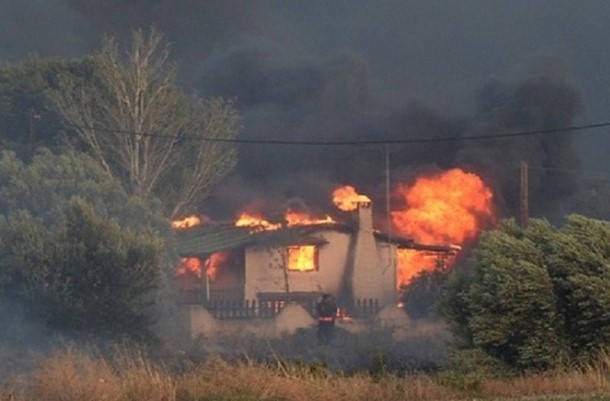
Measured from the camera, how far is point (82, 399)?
1753 centimetres

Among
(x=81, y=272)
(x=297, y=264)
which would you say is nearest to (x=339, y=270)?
(x=297, y=264)

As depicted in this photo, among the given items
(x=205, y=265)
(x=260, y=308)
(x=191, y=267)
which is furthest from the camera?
(x=191, y=267)

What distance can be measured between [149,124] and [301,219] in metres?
7.93

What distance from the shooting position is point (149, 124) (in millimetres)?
43969

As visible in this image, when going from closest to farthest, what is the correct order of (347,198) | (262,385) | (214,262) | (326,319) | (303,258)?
(262,385), (326,319), (214,262), (303,258), (347,198)

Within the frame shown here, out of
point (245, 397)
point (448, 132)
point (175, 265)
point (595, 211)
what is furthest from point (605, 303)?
point (595, 211)

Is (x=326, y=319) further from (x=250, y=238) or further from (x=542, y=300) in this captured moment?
(x=542, y=300)

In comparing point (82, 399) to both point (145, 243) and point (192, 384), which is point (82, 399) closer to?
point (192, 384)

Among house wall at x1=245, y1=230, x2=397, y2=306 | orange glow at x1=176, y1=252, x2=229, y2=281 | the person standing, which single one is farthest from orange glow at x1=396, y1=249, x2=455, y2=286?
the person standing

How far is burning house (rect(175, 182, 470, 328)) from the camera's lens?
151ft

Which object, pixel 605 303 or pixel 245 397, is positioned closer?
pixel 245 397

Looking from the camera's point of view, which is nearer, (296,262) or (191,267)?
(191,267)

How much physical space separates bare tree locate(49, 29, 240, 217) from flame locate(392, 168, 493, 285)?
8192 millimetres

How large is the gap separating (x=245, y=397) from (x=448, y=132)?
42.2m
